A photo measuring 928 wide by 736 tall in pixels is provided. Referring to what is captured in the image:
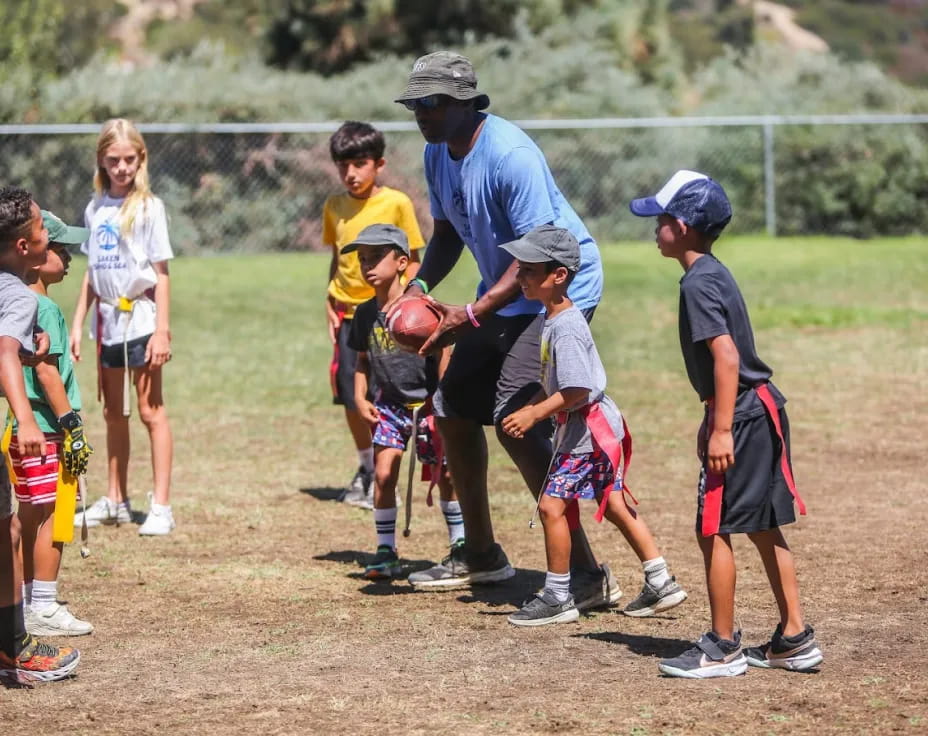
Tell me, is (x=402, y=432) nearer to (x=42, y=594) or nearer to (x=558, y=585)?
(x=558, y=585)

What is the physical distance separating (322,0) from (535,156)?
91.3ft

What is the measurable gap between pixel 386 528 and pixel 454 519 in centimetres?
35

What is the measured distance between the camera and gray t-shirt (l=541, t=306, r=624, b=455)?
5754 millimetres

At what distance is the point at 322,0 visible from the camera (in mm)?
32656

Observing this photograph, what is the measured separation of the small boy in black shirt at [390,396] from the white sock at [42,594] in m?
1.52

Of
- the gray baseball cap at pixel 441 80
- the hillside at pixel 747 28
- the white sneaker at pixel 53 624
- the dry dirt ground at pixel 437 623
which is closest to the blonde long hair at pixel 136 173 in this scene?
the dry dirt ground at pixel 437 623

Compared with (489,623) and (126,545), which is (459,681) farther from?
(126,545)

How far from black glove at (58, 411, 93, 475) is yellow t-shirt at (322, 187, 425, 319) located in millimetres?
2702

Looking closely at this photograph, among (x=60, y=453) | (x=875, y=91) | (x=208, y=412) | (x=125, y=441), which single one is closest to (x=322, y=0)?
(x=875, y=91)

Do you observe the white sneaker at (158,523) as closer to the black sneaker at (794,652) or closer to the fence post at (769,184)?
the black sneaker at (794,652)

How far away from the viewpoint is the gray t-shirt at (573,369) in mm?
5754

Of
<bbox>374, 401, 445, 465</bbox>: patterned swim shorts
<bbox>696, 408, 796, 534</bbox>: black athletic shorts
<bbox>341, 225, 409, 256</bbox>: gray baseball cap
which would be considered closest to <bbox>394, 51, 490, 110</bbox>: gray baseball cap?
<bbox>341, 225, 409, 256</bbox>: gray baseball cap

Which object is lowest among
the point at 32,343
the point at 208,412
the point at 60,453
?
the point at 208,412

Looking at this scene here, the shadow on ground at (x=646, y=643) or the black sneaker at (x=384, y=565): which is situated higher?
the shadow on ground at (x=646, y=643)
